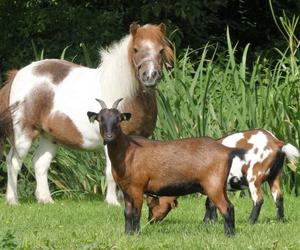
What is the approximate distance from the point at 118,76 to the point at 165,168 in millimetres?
2955

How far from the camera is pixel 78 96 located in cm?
1209

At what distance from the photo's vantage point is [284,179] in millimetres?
12703

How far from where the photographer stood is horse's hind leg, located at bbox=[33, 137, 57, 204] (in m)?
12.9

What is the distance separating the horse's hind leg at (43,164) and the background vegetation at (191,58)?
738 millimetres

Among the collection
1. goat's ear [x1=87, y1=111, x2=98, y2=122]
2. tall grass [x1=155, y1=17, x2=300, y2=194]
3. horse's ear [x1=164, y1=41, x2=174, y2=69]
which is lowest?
tall grass [x1=155, y1=17, x2=300, y2=194]

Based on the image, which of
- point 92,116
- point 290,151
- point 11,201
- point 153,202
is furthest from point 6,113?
point 11,201

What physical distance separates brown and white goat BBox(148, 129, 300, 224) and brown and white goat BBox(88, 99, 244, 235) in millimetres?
768

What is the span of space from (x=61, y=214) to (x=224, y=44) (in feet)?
28.0

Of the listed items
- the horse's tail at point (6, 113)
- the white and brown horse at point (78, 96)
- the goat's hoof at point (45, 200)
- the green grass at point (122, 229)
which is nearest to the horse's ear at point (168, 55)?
the white and brown horse at point (78, 96)

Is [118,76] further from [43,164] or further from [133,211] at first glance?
[133,211]

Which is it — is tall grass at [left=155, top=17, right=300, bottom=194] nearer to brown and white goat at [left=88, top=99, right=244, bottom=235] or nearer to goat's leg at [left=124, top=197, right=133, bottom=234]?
brown and white goat at [left=88, top=99, right=244, bottom=235]

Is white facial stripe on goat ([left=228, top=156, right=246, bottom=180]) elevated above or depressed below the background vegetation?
above

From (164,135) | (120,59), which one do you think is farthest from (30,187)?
(120,59)

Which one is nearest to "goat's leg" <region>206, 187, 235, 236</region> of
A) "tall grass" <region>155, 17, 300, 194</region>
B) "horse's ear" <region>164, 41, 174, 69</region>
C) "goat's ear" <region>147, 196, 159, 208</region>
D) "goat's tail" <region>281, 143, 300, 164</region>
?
"goat's ear" <region>147, 196, 159, 208</region>
